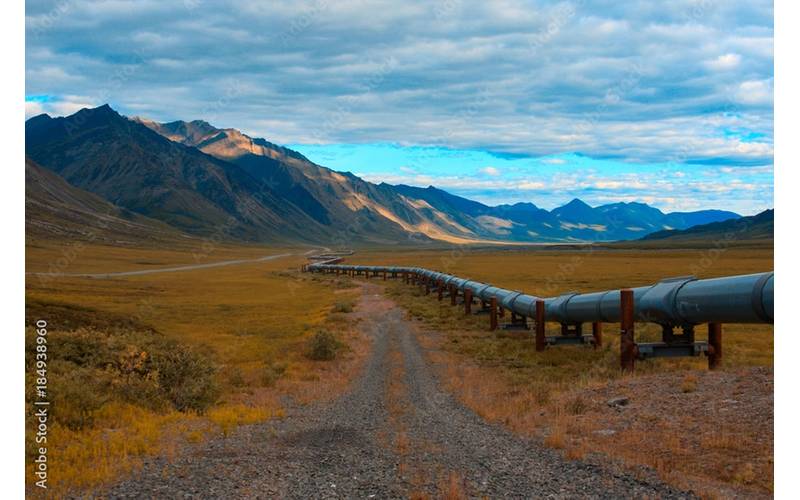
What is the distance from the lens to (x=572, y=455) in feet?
30.1

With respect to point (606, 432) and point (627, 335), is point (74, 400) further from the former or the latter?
point (627, 335)

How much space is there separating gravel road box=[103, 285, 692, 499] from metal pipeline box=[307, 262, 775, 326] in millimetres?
5520

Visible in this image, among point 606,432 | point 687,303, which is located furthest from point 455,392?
point 687,303

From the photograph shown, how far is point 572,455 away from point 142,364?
10023 millimetres

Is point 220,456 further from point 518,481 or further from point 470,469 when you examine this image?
point 518,481

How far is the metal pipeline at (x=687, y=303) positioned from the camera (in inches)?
478

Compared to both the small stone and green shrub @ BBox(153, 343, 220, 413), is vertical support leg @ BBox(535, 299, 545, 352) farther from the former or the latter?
green shrub @ BBox(153, 343, 220, 413)

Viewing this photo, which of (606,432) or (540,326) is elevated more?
(540,326)

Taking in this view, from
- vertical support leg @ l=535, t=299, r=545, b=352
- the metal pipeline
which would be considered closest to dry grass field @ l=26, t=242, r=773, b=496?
vertical support leg @ l=535, t=299, r=545, b=352

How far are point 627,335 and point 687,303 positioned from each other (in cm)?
203

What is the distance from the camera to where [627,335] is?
1616 centimetres

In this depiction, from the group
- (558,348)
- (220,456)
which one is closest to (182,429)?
(220,456)

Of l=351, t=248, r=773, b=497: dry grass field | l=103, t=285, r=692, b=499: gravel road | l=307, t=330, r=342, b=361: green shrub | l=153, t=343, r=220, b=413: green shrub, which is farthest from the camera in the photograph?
l=307, t=330, r=342, b=361: green shrub

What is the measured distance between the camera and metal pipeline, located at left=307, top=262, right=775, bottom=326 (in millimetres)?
12148
